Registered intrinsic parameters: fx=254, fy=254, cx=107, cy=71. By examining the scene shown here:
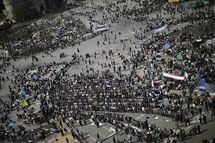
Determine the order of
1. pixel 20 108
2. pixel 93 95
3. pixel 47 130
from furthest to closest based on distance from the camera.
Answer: pixel 20 108 → pixel 93 95 → pixel 47 130

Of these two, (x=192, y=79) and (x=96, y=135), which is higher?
(x=192, y=79)

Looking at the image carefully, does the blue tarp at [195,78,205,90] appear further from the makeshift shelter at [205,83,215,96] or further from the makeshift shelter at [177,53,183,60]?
the makeshift shelter at [177,53,183,60]

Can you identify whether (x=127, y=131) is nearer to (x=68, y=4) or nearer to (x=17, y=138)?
(x=17, y=138)

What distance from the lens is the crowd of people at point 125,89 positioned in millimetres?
25156

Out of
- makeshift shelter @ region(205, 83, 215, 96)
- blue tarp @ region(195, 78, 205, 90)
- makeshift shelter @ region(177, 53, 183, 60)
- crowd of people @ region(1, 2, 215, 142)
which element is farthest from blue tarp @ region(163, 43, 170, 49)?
makeshift shelter @ region(205, 83, 215, 96)

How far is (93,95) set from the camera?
3300 centimetres

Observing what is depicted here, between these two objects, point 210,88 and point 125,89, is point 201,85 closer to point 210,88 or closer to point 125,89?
point 210,88

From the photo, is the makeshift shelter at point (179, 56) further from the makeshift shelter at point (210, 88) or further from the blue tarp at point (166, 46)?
the makeshift shelter at point (210, 88)

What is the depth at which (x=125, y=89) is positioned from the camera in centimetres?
3198

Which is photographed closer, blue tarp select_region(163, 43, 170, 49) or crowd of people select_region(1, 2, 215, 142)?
crowd of people select_region(1, 2, 215, 142)

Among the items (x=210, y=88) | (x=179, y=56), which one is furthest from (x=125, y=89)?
(x=210, y=88)

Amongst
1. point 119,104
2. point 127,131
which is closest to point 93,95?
point 119,104

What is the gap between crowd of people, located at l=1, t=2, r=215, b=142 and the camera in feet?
82.5

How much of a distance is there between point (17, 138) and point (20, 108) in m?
7.69
